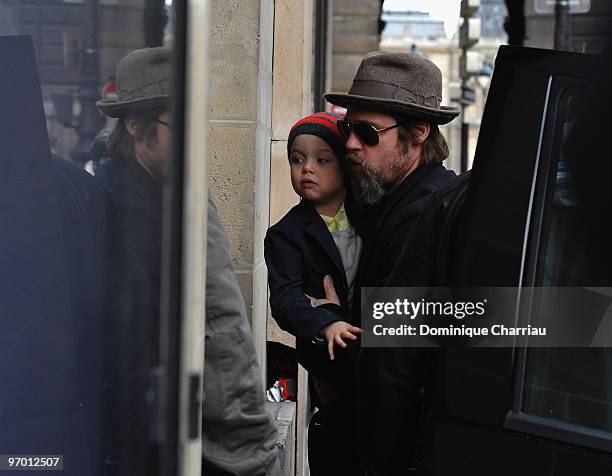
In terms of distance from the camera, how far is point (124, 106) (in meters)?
1.93

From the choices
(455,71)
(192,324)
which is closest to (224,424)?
(192,324)

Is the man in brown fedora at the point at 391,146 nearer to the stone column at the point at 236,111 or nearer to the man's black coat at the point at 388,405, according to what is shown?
the man's black coat at the point at 388,405

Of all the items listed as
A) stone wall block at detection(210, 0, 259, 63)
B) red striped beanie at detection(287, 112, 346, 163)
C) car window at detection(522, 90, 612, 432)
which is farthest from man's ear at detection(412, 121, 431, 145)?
stone wall block at detection(210, 0, 259, 63)

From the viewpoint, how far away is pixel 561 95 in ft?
7.33

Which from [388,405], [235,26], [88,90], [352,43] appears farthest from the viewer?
[352,43]

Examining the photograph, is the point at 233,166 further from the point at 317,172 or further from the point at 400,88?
the point at 400,88

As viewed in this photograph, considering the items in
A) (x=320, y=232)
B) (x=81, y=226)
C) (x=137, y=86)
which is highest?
(x=137, y=86)

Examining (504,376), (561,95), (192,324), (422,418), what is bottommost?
(422,418)

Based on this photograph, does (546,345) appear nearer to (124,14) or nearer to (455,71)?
(124,14)

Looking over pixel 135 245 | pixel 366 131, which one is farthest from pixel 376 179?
pixel 135 245

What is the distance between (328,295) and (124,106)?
60.9 inches

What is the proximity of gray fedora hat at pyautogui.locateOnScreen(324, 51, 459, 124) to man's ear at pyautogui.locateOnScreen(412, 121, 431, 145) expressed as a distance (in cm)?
2

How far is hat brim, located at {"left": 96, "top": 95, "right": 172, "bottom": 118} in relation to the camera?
1895 millimetres

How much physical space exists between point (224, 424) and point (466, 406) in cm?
51
